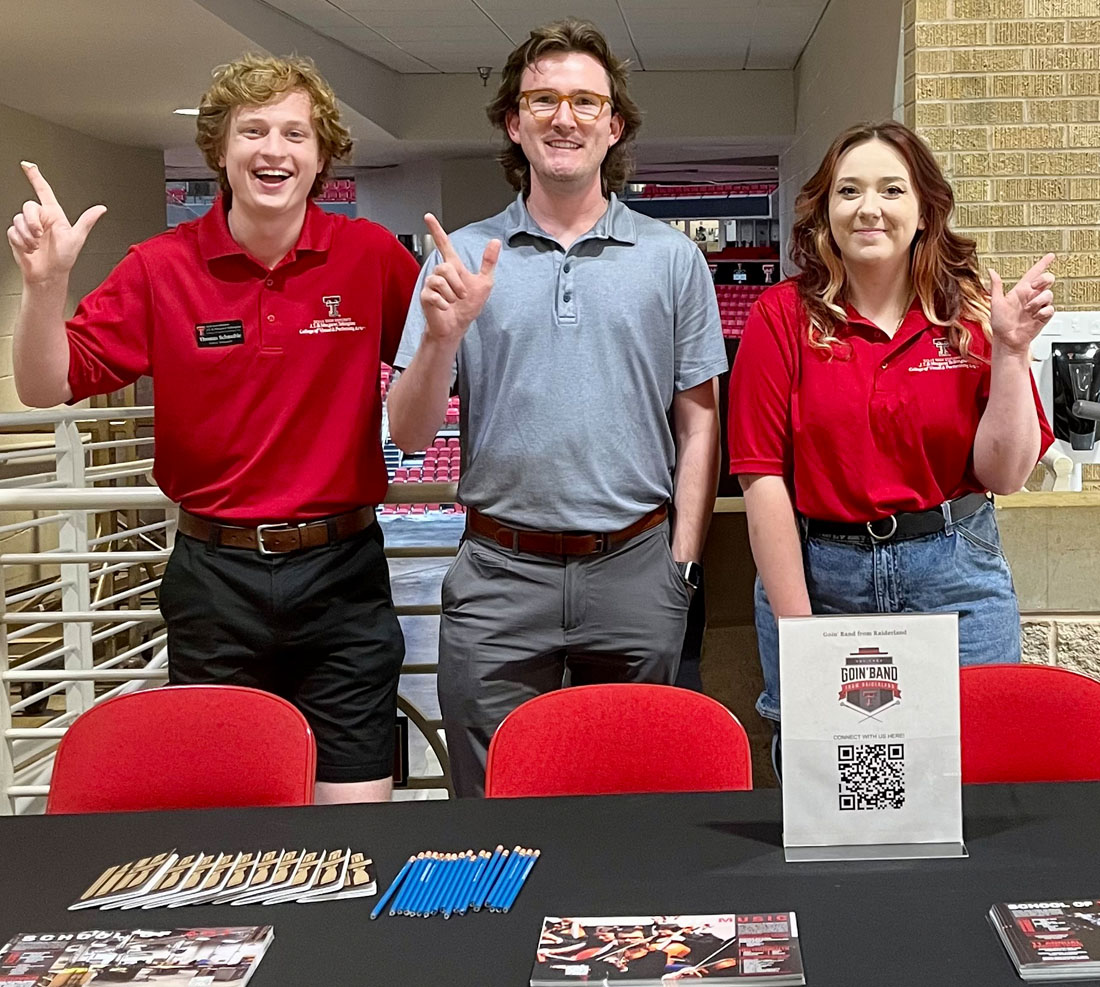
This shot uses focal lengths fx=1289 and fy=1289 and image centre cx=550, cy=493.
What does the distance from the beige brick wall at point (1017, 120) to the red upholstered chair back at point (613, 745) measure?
2.64 m

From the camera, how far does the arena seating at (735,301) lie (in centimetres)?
1195

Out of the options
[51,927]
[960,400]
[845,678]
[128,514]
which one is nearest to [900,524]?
[960,400]

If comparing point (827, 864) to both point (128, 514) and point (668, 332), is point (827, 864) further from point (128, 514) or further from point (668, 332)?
point (128, 514)

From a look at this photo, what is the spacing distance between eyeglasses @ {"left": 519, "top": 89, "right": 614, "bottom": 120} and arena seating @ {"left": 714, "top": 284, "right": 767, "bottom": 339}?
9.61 metres

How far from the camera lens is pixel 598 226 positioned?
238 centimetres

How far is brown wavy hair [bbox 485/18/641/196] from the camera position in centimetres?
234

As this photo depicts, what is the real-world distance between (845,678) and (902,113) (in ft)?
11.6

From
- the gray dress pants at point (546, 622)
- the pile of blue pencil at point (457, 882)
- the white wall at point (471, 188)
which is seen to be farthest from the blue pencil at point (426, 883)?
the white wall at point (471, 188)

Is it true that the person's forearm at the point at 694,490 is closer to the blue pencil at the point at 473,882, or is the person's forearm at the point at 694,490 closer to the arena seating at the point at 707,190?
the blue pencil at the point at 473,882

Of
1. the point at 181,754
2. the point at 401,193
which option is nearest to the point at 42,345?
the point at 181,754

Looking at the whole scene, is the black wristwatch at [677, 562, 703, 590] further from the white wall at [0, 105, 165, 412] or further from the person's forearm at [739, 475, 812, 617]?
the white wall at [0, 105, 165, 412]

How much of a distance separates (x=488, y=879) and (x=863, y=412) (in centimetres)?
112

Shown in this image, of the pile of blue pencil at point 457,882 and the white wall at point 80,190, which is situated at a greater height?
the white wall at point 80,190

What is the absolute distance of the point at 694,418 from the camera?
96.1 inches
